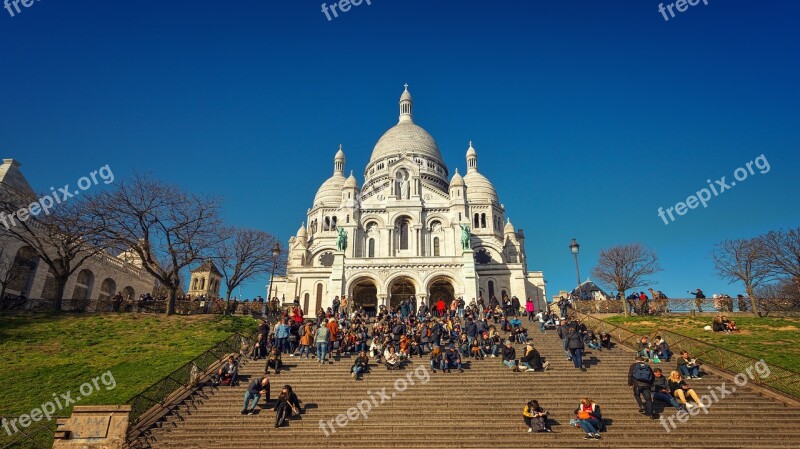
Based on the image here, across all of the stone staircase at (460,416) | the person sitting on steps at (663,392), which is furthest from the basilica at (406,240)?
the person sitting on steps at (663,392)

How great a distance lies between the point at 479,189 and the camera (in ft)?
197

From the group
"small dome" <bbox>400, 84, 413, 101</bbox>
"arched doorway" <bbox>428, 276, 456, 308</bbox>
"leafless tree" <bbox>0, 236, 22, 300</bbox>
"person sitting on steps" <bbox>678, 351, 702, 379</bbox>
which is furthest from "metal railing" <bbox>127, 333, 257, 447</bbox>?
"small dome" <bbox>400, 84, 413, 101</bbox>

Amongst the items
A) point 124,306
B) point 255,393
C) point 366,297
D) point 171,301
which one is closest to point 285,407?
point 255,393

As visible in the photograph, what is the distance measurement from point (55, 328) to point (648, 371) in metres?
25.6

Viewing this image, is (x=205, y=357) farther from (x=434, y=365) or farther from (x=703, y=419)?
(x=703, y=419)

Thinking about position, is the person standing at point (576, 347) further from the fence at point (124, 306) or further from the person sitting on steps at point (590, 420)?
the fence at point (124, 306)

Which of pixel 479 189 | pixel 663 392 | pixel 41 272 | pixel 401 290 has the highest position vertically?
pixel 479 189

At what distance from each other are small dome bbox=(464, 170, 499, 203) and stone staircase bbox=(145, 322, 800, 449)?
140ft

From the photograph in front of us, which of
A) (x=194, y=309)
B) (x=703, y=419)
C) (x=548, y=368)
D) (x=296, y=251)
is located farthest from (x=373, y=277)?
(x=703, y=419)

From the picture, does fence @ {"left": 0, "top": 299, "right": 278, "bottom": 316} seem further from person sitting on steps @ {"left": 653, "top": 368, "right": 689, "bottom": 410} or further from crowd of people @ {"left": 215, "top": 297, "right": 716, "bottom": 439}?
person sitting on steps @ {"left": 653, "top": 368, "right": 689, "bottom": 410}

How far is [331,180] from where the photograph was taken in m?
65.1

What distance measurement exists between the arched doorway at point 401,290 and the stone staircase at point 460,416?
73.4 feet

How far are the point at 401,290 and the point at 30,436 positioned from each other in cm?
3018

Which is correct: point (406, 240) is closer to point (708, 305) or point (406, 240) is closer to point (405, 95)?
point (708, 305)
